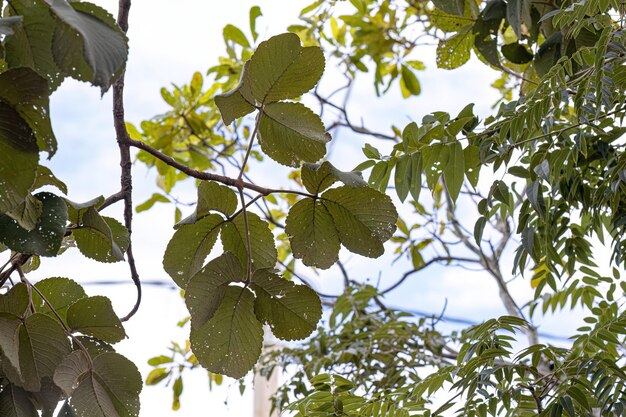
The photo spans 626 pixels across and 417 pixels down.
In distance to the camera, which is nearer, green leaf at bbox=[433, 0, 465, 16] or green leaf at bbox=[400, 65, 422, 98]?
green leaf at bbox=[433, 0, 465, 16]

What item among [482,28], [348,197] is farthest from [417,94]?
[348,197]

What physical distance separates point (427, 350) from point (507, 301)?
8.8 inches

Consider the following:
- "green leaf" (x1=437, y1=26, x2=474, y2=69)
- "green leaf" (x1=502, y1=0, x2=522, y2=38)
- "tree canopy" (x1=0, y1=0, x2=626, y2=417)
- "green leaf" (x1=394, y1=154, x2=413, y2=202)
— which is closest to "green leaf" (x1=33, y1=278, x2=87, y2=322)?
"tree canopy" (x1=0, y1=0, x2=626, y2=417)

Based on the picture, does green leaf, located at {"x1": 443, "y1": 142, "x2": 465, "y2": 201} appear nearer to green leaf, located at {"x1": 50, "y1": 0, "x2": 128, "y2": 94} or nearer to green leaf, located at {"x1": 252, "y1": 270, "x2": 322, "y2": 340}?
green leaf, located at {"x1": 252, "y1": 270, "x2": 322, "y2": 340}

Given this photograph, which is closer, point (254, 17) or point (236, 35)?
point (254, 17)

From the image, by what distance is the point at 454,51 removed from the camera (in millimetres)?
821

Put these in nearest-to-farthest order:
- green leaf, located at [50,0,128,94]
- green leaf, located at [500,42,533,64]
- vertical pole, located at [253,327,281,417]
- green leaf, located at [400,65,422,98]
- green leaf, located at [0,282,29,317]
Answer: green leaf, located at [50,0,128,94], green leaf, located at [0,282,29,317], green leaf, located at [500,42,533,64], green leaf, located at [400,65,422,98], vertical pole, located at [253,327,281,417]

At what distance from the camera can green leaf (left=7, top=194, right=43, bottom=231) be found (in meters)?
0.33

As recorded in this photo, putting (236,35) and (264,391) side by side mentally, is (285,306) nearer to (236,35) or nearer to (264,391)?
(236,35)

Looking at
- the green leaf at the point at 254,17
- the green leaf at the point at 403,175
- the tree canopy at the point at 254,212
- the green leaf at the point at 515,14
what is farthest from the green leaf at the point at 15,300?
the green leaf at the point at 254,17

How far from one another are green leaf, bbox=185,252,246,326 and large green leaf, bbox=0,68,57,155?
12 cm

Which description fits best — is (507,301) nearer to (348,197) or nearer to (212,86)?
(212,86)

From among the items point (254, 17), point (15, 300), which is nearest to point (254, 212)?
point (15, 300)

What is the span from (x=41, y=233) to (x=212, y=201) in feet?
0.35
